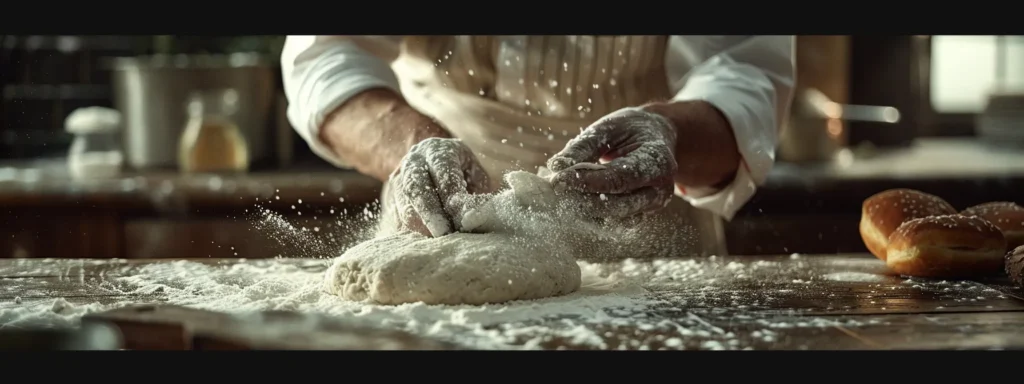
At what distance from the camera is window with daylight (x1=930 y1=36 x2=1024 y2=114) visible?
3441mm

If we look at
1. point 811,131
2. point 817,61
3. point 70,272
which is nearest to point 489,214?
point 70,272

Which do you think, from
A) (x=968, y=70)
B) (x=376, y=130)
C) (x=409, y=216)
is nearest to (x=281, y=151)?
(x=376, y=130)

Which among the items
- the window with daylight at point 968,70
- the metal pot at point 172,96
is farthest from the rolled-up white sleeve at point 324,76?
the window with daylight at point 968,70

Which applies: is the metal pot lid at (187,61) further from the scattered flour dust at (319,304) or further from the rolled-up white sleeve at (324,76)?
the scattered flour dust at (319,304)

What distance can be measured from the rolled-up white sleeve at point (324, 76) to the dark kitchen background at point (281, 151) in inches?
11.1

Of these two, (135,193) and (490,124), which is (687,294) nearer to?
(490,124)

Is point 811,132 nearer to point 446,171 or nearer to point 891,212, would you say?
point 891,212

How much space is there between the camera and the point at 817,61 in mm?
2887

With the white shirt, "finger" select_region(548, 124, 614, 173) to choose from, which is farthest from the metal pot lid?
"finger" select_region(548, 124, 614, 173)

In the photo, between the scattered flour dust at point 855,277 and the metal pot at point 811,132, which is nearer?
the scattered flour dust at point 855,277

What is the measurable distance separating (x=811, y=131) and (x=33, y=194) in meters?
1.86

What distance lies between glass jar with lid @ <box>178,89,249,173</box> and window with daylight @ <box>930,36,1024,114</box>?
2330mm

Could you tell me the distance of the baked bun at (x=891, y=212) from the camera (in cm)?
124

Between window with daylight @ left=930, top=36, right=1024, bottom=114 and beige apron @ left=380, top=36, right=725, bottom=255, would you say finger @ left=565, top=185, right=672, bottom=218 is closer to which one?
beige apron @ left=380, top=36, right=725, bottom=255
